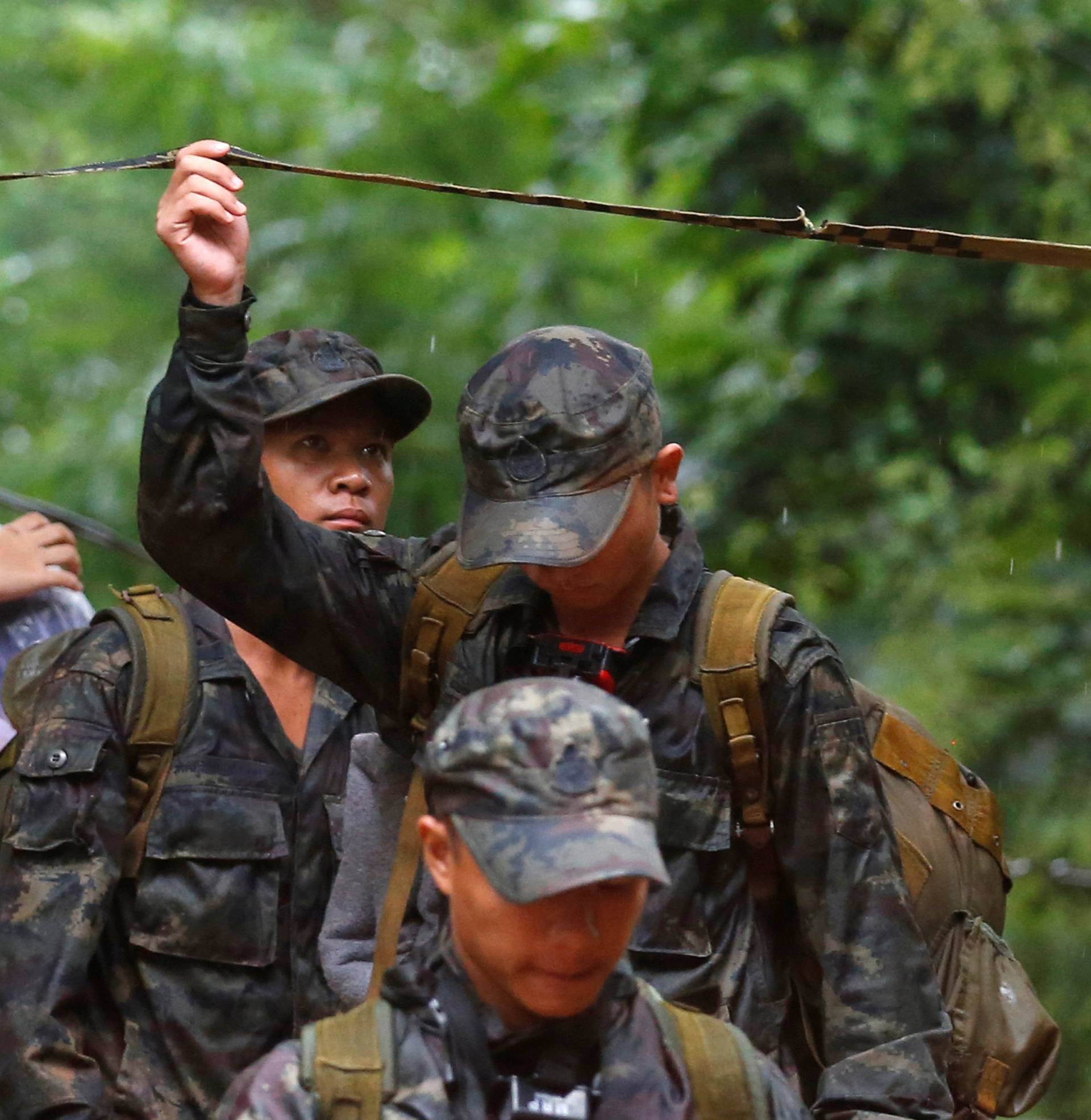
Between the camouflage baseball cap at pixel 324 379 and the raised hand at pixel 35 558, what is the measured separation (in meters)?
0.67

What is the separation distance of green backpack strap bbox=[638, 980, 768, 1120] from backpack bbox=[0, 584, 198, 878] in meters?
1.71

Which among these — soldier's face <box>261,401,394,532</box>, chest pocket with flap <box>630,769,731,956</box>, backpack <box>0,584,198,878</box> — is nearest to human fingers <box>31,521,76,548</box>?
soldier's face <box>261,401,394,532</box>

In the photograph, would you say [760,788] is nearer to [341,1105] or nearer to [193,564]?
[193,564]

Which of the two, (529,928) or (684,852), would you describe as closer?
(529,928)

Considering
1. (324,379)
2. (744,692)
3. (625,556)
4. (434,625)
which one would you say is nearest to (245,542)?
(434,625)

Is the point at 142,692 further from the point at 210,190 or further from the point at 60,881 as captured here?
the point at 210,190

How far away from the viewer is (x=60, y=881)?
3.99 metres

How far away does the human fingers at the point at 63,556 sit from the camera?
514 cm

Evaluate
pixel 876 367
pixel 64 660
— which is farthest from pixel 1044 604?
pixel 64 660

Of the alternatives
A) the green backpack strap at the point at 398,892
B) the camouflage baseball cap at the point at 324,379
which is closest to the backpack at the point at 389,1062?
the green backpack strap at the point at 398,892

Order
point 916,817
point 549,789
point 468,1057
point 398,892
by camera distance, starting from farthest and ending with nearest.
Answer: point 916,817 < point 398,892 < point 468,1057 < point 549,789

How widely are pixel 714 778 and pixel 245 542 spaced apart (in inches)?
34.5

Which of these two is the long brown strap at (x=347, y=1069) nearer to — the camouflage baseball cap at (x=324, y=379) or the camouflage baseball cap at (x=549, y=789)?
the camouflage baseball cap at (x=549, y=789)

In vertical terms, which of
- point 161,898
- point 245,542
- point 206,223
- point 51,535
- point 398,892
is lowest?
point 161,898
